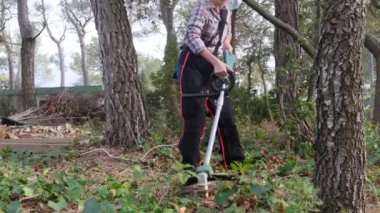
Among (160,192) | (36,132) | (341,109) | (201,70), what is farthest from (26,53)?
(341,109)

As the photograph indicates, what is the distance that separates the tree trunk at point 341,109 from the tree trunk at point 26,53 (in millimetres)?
16750

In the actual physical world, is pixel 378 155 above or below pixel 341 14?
below

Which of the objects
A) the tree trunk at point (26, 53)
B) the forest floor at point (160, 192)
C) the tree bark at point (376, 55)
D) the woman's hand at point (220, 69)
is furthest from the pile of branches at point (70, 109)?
the woman's hand at point (220, 69)

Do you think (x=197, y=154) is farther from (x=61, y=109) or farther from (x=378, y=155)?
(x=61, y=109)

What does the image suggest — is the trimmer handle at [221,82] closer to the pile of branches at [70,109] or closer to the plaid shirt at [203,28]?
the plaid shirt at [203,28]

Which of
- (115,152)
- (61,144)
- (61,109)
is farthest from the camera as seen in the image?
(61,109)

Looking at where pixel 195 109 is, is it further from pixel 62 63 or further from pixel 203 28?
pixel 62 63

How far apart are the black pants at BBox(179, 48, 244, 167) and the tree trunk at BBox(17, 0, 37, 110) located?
15542 millimetres

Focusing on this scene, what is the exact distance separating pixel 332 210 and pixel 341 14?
47.4 inches

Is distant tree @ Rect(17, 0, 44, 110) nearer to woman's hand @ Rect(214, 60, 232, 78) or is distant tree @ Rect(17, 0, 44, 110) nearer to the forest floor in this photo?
the forest floor

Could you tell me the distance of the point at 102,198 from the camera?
11.6 feet

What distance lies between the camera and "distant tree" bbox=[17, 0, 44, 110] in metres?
18.6

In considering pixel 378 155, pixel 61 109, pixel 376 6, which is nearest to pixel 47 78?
pixel 61 109

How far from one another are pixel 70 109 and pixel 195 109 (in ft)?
44.0
